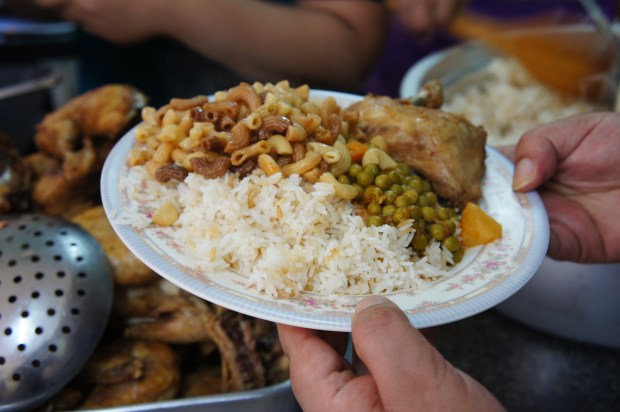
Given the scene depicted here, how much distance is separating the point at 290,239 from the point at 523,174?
85 cm

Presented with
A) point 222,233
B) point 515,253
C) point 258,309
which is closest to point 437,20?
point 515,253

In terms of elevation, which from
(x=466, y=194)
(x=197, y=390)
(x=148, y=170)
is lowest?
(x=197, y=390)

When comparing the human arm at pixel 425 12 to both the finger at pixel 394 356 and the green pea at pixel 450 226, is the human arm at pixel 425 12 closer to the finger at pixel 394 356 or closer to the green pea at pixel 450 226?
the green pea at pixel 450 226

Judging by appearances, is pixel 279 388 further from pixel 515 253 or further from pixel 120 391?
pixel 515 253

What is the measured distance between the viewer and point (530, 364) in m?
2.04

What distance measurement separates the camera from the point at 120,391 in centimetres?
165

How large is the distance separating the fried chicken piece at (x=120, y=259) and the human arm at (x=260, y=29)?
6.17ft

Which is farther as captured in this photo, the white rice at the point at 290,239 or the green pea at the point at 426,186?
the green pea at the point at 426,186

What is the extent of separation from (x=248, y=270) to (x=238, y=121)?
0.54 m

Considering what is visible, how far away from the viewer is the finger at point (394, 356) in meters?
1.10

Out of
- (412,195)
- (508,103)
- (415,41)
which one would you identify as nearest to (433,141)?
(412,195)

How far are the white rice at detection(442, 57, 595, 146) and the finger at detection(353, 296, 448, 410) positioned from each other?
205cm

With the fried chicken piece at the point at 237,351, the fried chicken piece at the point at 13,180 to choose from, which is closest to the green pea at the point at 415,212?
the fried chicken piece at the point at 237,351

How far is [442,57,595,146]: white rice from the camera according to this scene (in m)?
3.14
